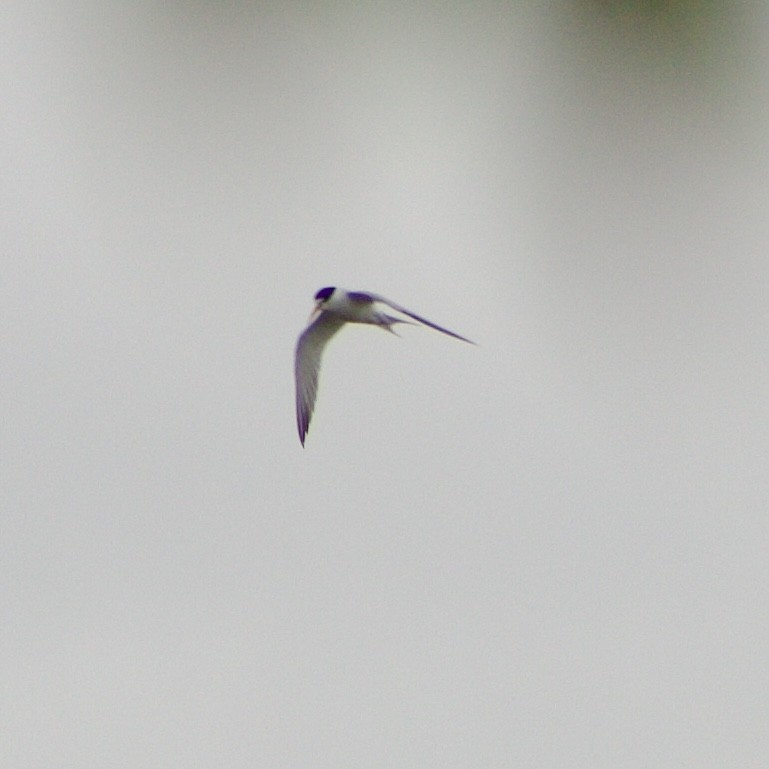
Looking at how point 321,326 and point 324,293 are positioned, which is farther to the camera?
point 321,326

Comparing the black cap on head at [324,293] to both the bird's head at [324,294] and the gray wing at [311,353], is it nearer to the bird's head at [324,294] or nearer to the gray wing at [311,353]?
the bird's head at [324,294]

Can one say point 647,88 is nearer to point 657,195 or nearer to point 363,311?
point 657,195

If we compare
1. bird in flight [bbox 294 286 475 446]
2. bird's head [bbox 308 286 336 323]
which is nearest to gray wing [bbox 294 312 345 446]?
bird in flight [bbox 294 286 475 446]

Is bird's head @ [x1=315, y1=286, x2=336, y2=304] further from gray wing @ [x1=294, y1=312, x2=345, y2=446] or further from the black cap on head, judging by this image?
gray wing @ [x1=294, y1=312, x2=345, y2=446]

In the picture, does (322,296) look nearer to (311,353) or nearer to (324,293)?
(324,293)

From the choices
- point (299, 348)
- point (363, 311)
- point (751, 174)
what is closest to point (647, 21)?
point (751, 174)

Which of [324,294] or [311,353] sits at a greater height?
[324,294]

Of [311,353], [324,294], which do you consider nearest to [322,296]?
[324,294]

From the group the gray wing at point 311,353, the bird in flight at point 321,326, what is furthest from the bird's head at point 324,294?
the gray wing at point 311,353
